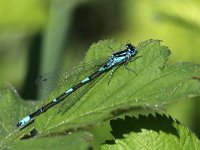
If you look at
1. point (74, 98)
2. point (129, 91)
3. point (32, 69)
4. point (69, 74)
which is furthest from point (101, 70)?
point (32, 69)

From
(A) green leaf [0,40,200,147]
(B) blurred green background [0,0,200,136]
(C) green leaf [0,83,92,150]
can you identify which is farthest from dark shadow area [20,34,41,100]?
(A) green leaf [0,40,200,147]

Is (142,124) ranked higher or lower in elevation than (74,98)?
higher

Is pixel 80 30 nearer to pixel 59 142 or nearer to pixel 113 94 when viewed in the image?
pixel 113 94

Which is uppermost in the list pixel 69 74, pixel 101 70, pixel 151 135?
pixel 151 135

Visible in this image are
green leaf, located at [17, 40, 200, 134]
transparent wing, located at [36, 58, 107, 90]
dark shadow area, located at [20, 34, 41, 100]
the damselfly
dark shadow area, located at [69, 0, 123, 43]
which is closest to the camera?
green leaf, located at [17, 40, 200, 134]

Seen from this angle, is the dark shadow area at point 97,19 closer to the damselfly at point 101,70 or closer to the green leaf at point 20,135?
the damselfly at point 101,70

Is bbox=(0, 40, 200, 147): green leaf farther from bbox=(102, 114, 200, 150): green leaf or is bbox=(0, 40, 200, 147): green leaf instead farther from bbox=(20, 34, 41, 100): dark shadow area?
bbox=(20, 34, 41, 100): dark shadow area
